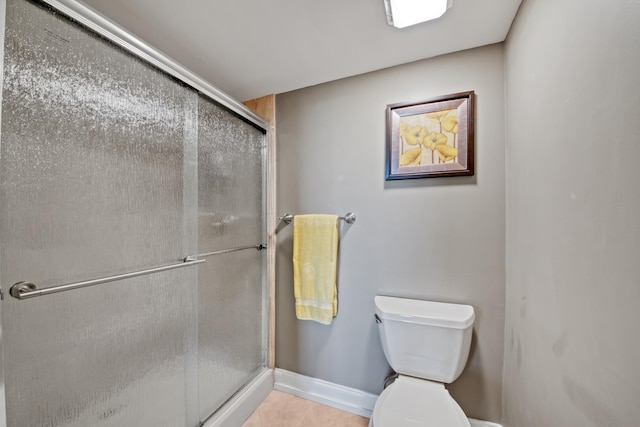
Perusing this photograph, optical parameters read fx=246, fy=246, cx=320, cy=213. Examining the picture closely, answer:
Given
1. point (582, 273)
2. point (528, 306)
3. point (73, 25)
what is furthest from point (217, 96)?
point (528, 306)

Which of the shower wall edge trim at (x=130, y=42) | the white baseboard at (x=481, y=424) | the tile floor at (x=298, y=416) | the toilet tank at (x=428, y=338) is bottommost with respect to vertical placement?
the tile floor at (x=298, y=416)

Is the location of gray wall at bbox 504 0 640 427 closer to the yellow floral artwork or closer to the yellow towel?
the yellow floral artwork

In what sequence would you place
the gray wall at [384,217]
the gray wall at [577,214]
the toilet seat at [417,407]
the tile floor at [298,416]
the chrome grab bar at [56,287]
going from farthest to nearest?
the tile floor at [298,416]
the gray wall at [384,217]
the toilet seat at [417,407]
the chrome grab bar at [56,287]
the gray wall at [577,214]

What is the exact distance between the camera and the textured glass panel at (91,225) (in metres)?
0.71

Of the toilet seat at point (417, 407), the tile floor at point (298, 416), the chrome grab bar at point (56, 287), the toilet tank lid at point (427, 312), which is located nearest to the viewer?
the chrome grab bar at point (56, 287)

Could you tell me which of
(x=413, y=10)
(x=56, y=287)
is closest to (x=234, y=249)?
(x=56, y=287)

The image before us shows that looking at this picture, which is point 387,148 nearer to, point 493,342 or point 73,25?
point 493,342

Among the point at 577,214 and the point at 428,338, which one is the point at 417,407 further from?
the point at 577,214

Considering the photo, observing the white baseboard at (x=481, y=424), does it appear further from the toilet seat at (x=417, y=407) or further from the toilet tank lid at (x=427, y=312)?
the toilet tank lid at (x=427, y=312)

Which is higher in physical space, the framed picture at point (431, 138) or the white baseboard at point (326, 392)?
the framed picture at point (431, 138)

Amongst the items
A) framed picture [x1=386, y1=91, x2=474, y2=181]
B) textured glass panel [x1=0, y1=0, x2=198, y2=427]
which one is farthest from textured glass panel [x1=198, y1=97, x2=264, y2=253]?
framed picture [x1=386, y1=91, x2=474, y2=181]

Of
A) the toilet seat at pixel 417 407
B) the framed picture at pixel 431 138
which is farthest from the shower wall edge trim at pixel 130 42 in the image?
the toilet seat at pixel 417 407

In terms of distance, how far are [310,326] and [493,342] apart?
1.02 meters

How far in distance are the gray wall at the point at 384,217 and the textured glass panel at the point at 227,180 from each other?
18 centimetres
